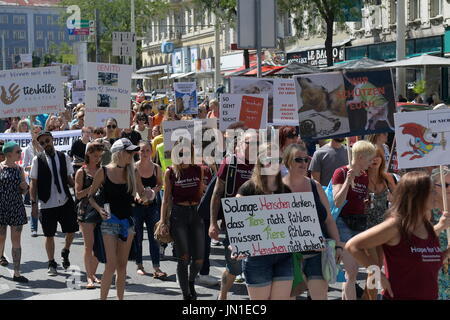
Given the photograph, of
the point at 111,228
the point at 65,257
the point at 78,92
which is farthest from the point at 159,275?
the point at 78,92

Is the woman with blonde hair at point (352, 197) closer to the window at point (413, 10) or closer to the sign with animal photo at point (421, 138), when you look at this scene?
the sign with animal photo at point (421, 138)

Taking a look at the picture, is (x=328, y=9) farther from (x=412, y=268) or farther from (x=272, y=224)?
(x=412, y=268)

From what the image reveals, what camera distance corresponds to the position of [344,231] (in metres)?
7.66

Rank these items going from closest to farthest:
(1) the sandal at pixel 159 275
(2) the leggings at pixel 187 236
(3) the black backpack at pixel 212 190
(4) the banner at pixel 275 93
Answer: (3) the black backpack at pixel 212 190
(2) the leggings at pixel 187 236
(1) the sandal at pixel 159 275
(4) the banner at pixel 275 93

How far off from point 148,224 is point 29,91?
135 inches

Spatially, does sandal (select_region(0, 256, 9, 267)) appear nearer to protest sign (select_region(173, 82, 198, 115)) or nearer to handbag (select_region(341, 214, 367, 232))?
handbag (select_region(341, 214, 367, 232))

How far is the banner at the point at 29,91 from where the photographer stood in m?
12.3

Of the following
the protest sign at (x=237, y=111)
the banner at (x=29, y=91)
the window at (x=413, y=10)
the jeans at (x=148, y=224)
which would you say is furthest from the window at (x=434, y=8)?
the jeans at (x=148, y=224)

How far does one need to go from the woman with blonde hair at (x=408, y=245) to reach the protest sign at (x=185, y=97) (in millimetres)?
15124

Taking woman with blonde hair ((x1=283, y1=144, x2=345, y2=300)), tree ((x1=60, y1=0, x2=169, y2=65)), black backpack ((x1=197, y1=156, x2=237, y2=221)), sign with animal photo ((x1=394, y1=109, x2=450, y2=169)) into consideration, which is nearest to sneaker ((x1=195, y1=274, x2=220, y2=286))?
black backpack ((x1=197, y1=156, x2=237, y2=221))

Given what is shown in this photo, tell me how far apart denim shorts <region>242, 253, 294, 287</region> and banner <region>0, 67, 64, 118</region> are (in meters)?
6.82
